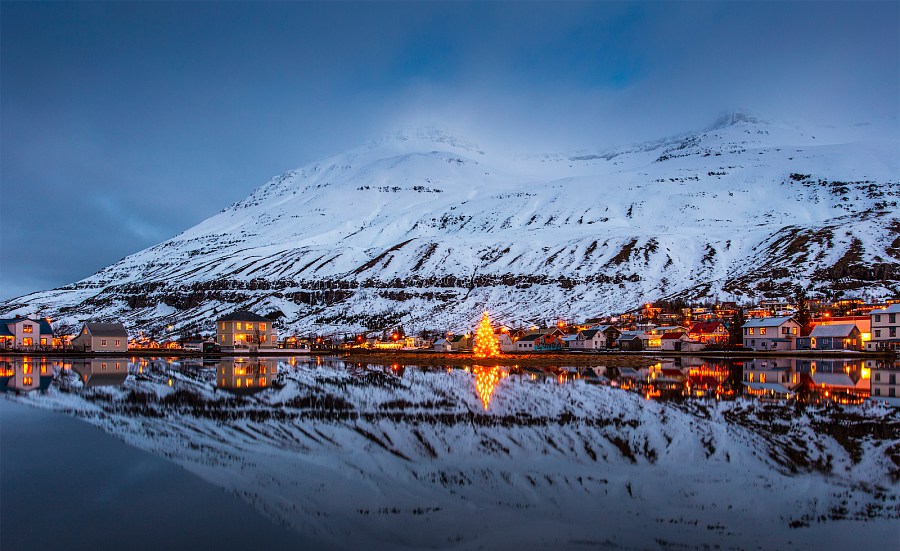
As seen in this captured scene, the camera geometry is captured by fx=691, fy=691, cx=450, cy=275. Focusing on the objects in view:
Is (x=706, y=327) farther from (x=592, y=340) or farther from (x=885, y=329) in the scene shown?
(x=885, y=329)

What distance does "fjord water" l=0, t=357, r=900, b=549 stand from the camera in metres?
12.0

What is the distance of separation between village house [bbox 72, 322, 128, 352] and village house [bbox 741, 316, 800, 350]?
271 ft

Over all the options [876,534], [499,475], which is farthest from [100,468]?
[876,534]

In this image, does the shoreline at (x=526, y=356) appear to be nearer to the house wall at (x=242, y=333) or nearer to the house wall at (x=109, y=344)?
the house wall at (x=109, y=344)

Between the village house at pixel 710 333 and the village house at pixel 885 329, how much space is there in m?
24.4

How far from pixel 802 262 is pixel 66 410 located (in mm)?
188322

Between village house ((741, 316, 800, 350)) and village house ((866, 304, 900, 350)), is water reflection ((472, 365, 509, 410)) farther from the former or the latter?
village house ((741, 316, 800, 350))

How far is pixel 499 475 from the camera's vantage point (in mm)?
15875

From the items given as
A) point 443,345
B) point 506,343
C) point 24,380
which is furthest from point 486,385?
point 506,343

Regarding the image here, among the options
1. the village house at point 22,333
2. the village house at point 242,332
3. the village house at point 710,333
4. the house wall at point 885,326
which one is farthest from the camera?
the village house at point 710,333

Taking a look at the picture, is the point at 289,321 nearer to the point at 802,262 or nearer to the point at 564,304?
the point at 564,304

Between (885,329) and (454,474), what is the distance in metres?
79.9

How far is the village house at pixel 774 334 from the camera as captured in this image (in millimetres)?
88250

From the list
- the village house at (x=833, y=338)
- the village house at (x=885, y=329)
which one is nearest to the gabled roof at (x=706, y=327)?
the village house at (x=833, y=338)
